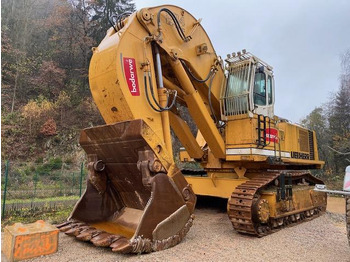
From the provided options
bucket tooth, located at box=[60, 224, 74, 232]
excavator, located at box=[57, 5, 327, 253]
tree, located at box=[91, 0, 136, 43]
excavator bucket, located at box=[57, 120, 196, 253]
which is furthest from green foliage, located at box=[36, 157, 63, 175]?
tree, located at box=[91, 0, 136, 43]

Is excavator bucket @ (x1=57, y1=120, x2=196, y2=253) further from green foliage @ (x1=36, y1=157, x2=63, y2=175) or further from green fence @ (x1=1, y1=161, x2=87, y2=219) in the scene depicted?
green foliage @ (x1=36, y1=157, x2=63, y2=175)

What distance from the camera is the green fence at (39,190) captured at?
8.11 meters

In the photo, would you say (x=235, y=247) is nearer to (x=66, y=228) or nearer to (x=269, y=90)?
(x=66, y=228)

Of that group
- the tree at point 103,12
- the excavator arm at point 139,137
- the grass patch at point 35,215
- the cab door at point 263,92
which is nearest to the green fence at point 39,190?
the grass patch at point 35,215

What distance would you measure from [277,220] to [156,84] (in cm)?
380

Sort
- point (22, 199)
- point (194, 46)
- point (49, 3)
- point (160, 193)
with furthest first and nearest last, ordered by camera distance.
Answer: point (49, 3) < point (22, 199) < point (194, 46) < point (160, 193)

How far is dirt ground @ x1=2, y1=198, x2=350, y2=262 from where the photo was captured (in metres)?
4.15

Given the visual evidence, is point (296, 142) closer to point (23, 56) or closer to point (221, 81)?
point (221, 81)

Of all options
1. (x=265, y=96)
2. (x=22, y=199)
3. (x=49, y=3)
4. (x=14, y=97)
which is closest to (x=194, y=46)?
(x=265, y=96)

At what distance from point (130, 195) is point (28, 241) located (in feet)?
5.97

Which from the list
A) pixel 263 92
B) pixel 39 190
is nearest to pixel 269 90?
pixel 263 92

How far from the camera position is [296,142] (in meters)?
8.16

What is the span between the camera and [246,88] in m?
6.50

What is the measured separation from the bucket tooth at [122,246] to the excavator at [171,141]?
0.01 meters
